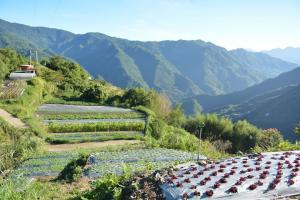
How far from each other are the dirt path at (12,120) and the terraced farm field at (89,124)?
6.31 feet

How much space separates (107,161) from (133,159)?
122 cm

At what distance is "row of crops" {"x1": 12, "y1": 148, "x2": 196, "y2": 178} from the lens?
1705 cm

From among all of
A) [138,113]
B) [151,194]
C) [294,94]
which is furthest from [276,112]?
[151,194]

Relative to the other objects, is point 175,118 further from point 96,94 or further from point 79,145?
point 79,145

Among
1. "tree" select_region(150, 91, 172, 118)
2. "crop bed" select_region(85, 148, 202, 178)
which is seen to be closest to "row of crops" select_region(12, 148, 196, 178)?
"crop bed" select_region(85, 148, 202, 178)

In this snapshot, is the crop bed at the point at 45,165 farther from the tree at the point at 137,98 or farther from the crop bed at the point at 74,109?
the tree at the point at 137,98

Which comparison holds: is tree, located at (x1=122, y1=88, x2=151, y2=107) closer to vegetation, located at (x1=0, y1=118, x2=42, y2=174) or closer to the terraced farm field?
the terraced farm field

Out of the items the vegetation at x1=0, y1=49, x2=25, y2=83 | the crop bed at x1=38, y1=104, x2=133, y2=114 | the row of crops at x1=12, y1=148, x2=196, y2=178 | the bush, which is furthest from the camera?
the vegetation at x1=0, y1=49, x2=25, y2=83

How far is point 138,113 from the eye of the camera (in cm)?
3669

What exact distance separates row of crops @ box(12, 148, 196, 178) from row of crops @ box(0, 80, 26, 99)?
14.0 m

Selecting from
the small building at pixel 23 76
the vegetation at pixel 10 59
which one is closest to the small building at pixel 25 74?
the small building at pixel 23 76

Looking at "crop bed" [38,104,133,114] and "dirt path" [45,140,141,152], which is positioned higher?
"crop bed" [38,104,133,114]

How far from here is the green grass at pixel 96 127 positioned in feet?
96.7

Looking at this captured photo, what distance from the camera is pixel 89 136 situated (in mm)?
28328
